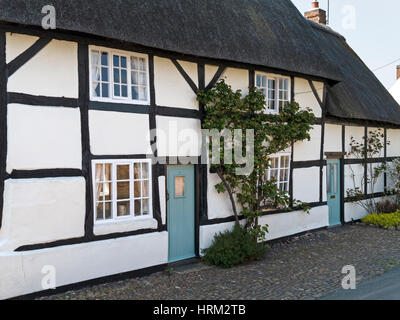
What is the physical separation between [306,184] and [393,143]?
19.7 ft

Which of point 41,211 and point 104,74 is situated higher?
point 104,74

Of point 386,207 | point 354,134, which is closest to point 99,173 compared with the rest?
point 354,134

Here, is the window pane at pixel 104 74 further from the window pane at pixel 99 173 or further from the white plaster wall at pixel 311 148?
the white plaster wall at pixel 311 148

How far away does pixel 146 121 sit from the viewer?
22.1 feet

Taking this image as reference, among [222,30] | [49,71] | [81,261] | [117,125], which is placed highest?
[222,30]

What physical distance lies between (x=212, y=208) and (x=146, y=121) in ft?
7.49

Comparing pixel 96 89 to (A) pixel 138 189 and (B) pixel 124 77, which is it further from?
(A) pixel 138 189

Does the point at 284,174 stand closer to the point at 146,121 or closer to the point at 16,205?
the point at 146,121

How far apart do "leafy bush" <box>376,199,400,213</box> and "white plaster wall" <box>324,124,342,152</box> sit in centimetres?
249

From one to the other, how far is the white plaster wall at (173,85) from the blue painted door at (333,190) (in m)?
5.47

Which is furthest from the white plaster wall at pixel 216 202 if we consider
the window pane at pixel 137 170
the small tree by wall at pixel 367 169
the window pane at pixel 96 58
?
the small tree by wall at pixel 367 169

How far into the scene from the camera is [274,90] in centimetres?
926

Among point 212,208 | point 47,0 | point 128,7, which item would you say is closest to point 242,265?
point 212,208

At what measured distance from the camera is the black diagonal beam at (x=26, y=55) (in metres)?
5.36
